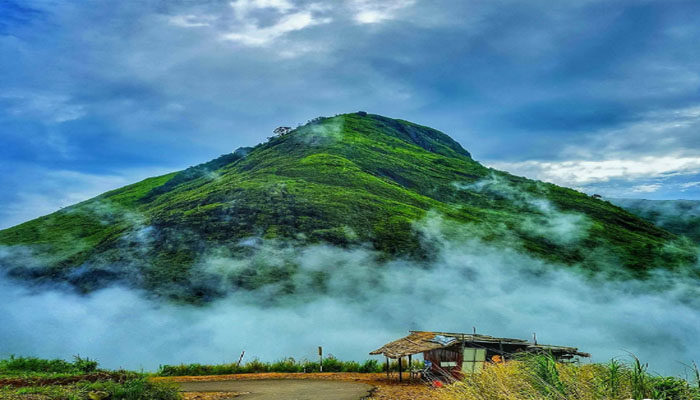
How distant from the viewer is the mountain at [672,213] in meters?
139

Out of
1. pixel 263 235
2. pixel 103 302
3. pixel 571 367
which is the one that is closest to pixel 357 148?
pixel 263 235

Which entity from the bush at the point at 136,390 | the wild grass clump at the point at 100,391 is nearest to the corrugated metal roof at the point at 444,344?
the bush at the point at 136,390

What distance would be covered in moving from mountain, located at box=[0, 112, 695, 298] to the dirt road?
Answer: 4354 cm

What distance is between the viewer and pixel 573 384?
8.30 metres

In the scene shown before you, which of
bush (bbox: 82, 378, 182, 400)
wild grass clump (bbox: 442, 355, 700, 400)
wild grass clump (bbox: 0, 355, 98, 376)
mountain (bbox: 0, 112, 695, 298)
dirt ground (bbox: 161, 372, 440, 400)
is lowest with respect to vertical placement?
dirt ground (bbox: 161, 372, 440, 400)

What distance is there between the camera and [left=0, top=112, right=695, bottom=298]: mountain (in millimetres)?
74438

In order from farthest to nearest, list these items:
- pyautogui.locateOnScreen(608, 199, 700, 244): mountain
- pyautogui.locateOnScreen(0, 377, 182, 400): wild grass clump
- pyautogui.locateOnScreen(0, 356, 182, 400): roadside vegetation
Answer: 1. pyautogui.locateOnScreen(608, 199, 700, 244): mountain
2. pyautogui.locateOnScreen(0, 356, 182, 400): roadside vegetation
3. pyautogui.locateOnScreen(0, 377, 182, 400): wild grass clump

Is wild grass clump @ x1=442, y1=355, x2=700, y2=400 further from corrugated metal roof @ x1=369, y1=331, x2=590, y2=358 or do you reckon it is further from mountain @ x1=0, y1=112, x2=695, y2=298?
mountain @ x1=0, y1=112, x2=695, y2=298

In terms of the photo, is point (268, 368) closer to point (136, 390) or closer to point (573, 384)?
point (136, 390)

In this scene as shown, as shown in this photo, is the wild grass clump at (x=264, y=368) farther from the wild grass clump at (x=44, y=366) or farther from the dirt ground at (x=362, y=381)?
the wild grass clump at (x=44, y=366)

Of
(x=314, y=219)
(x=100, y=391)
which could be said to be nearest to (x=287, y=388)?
(x=100, y=391)

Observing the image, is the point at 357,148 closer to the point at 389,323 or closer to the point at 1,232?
the point at 389,323

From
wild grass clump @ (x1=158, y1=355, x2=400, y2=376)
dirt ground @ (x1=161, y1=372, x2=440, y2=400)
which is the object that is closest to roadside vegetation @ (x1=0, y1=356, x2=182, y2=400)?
dirt ground @ (x1=161, y1=372, x2=440, y2=400)

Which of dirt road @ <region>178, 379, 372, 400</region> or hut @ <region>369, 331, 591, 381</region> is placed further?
hut @ <region>369, 331, 591, 381</region>
